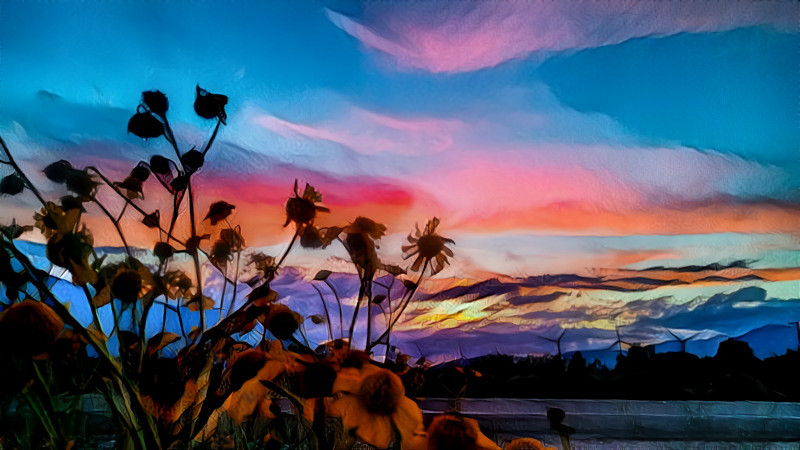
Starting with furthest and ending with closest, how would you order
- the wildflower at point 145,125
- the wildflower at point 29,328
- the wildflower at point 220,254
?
the wildflower at point 220,254
the wildflower at point 145,125
the wildflower at point 29,328

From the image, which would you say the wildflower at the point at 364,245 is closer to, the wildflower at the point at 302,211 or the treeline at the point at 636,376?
the wildflower at the point at 302,211

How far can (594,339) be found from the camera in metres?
0.55

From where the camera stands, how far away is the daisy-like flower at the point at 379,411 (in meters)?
0.35

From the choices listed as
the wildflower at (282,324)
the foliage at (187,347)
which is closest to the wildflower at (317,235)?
the foliage at (187,347)

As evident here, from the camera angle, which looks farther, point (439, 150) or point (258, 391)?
point (439, 150)

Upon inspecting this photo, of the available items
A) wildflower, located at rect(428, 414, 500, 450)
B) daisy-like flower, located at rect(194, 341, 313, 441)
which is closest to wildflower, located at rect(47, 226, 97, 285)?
daisy-like flower, located at rect(194, 341, 313, 441)

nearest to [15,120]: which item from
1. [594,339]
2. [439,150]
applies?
[439,150]

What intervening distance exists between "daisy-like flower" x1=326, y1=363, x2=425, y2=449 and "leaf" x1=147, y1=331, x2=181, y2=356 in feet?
0.57

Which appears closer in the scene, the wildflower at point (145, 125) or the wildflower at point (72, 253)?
the wildflower at point (72, 253)

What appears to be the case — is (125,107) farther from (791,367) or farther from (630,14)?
(791,367)

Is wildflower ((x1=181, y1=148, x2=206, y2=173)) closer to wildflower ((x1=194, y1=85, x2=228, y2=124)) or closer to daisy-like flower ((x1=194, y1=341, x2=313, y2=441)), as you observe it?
wildflower ((x1=194, y1=85, x2=228, y2=124))

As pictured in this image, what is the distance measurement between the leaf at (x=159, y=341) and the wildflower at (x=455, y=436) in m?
0.22

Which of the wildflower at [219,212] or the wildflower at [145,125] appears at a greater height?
the wildflower at [145,125]

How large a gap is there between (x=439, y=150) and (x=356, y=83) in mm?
105
